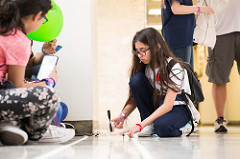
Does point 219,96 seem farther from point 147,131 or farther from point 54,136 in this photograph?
point 54,136

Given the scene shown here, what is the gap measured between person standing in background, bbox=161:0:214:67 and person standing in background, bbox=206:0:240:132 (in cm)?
39

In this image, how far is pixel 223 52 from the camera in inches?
100

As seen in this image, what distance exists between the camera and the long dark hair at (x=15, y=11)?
1.20m

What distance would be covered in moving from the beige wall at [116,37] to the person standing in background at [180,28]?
2.60m

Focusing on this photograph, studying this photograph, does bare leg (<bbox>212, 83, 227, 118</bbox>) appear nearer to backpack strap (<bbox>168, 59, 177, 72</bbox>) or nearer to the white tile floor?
backpack strap (<bbox>168, 59, 177, 72</bbox>)

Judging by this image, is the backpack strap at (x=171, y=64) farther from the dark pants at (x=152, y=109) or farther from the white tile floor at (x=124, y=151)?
the white tile floor at (x=124, y=151)

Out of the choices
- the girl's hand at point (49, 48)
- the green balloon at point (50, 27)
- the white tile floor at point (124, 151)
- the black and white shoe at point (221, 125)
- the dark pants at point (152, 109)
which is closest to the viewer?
the white tile floor at point (124, 151)

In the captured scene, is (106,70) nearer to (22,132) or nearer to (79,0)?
(79,0)

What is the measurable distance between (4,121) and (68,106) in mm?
937

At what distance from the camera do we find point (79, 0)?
222 centimetres

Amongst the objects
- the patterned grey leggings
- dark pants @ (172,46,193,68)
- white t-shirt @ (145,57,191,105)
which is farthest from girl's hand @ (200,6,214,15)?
the patterned grey leggings

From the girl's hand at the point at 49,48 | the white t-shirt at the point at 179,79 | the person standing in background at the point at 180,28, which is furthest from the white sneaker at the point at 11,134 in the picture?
the person standing in background at the point at 180,28

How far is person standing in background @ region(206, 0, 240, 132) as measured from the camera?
254cm

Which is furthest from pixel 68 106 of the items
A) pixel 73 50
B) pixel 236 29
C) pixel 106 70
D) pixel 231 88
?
pixel 231 88
